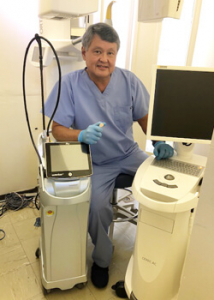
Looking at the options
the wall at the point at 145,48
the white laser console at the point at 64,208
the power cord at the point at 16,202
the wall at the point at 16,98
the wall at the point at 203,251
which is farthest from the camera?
the power cord at the point at 16,202

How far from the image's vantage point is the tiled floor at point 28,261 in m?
1.35

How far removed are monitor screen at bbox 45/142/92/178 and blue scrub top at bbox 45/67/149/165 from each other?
0.33m

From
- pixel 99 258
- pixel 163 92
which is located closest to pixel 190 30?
pixel 163 92

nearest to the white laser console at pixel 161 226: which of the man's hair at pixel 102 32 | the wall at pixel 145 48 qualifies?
the man's hair at pixel 102 32

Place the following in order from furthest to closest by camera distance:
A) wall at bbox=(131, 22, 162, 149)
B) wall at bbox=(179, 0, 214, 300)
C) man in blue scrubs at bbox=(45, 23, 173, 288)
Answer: wall at bbox=(131, 22, 162, 149) → man in blue scrubs at bbox=(45, 23, 173, 288) → wall at bbox=(179, 0, 214, 300)

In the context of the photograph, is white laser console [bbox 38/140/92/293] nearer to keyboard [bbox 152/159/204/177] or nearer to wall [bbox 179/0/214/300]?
keyboard [bbox 152/159/204/177]

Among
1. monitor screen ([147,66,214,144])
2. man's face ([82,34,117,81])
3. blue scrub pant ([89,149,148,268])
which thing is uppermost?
man's face ([82,34,117,81])

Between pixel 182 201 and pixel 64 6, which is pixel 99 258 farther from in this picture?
pixel 64 6

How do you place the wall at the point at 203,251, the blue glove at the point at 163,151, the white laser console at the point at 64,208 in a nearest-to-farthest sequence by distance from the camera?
the wall at the point at 203,251 < the white laser console at the point at 64,208 < the blue glove at the point at 163,151

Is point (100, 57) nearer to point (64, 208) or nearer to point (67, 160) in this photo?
point (67, 160)

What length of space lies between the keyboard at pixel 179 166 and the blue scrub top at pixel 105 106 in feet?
1.24

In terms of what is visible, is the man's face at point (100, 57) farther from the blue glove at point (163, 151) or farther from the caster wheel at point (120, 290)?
the caster wheel at point (120, 290)

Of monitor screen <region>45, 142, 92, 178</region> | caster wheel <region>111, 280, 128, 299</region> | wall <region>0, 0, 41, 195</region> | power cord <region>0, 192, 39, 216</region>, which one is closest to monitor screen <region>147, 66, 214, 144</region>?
monitor screen <region>45, 142, 92, 178</region>

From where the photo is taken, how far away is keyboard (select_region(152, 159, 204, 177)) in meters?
1.13
